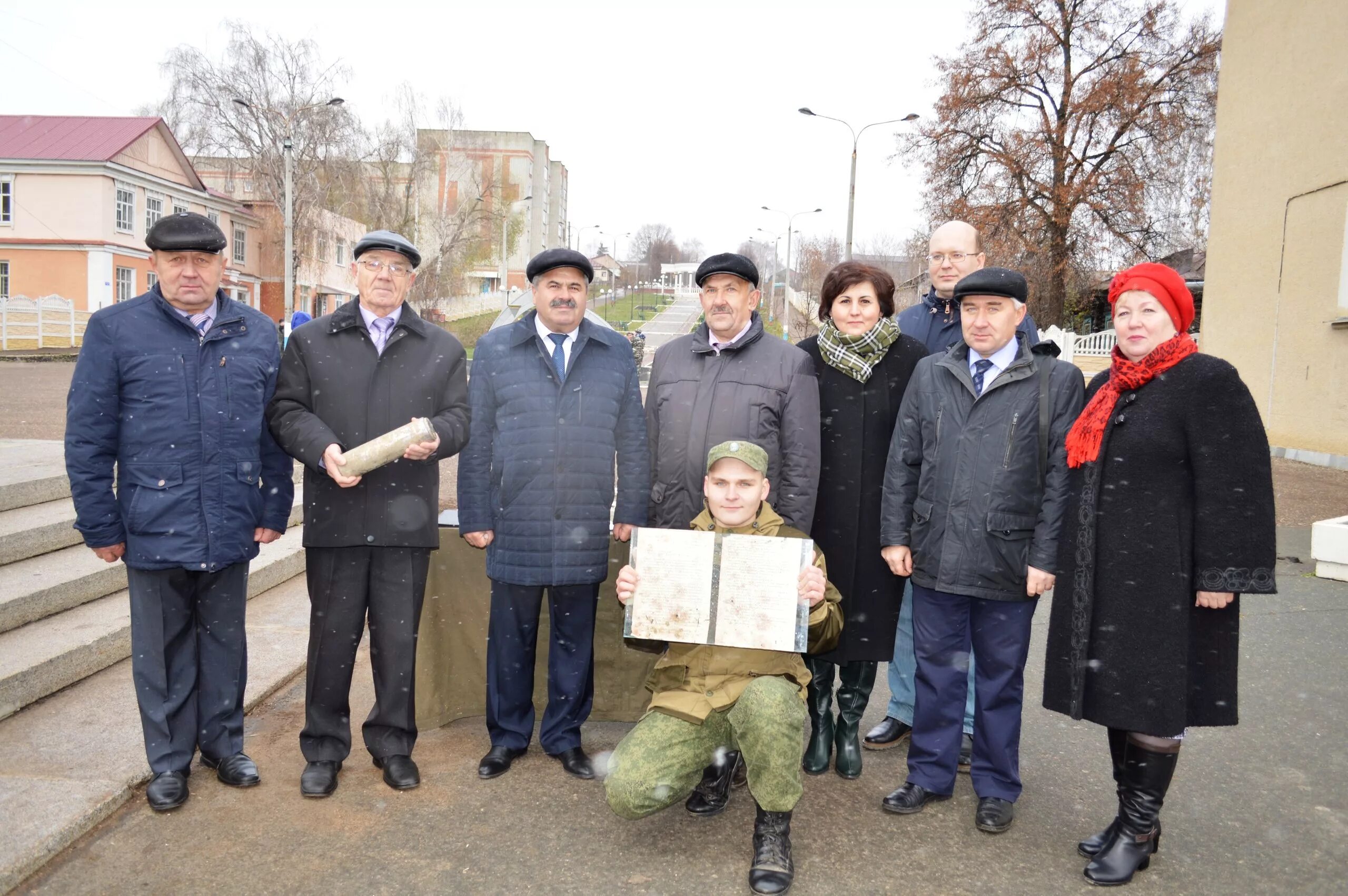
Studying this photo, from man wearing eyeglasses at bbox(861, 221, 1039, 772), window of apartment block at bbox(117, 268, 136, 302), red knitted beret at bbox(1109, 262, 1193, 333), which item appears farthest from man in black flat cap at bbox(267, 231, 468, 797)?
Answer: window of apartment block at bbox(117, 268, 136, 302)

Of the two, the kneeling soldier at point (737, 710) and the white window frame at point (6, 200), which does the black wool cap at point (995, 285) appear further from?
the white window frame at point (6, 200)

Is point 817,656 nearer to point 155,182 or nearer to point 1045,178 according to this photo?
point 1045,178

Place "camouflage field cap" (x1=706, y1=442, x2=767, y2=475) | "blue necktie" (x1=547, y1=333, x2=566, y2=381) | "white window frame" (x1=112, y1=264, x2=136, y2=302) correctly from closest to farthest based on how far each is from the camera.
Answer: "camouflage field cap" (x1=706, y1=442, x2=767, y2=475), "blue necktie" (x1=547, y1=333, x2=566, y2=381), "white window frame" (x1=112, y1=264, x2=136, y2=302)

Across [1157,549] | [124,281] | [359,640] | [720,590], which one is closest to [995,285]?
[1157,549]

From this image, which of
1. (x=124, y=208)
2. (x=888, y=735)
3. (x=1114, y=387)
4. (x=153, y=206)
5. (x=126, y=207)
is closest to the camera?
(x=1114, y=387)

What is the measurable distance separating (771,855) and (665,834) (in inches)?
21.0

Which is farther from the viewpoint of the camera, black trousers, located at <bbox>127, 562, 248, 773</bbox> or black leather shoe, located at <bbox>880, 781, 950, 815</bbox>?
black leather shoe, located at <bbox>880, 781, 950, 815</bbox>

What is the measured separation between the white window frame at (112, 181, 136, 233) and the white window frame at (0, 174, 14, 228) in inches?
141

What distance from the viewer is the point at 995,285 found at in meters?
3.79

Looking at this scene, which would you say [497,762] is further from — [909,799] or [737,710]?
[909,799]

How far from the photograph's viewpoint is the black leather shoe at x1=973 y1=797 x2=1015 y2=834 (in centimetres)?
379

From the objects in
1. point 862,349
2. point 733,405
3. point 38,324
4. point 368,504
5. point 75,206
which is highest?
point 75,206

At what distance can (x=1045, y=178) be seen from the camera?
2953 cm

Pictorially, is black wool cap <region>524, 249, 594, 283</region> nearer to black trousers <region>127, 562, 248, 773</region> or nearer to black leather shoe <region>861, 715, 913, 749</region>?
black trousers <region>127, 562, 248, 773</region>
